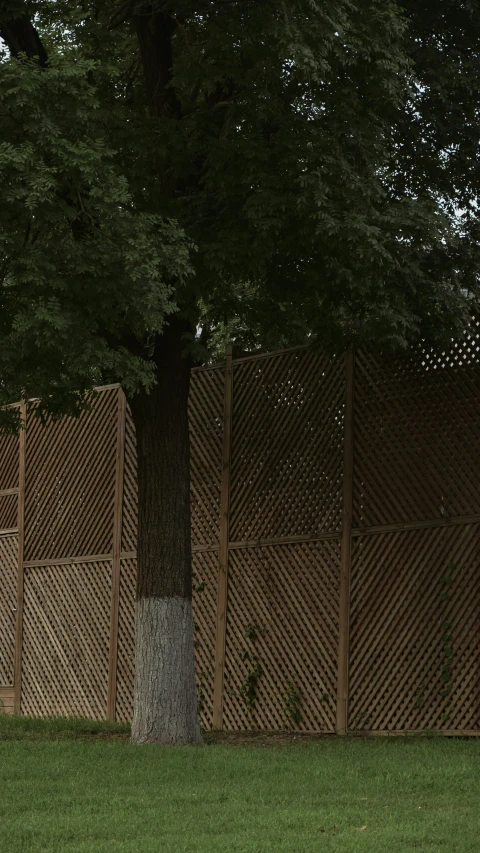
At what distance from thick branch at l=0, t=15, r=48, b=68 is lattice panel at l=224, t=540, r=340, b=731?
510 centimetres

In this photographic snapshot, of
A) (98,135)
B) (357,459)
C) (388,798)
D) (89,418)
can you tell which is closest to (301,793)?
(388,798)

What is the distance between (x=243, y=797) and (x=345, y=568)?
13.6ft

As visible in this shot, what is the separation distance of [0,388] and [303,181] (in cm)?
285

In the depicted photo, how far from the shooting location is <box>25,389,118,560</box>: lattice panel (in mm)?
13930

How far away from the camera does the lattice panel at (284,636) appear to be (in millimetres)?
11258

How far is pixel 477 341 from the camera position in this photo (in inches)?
408

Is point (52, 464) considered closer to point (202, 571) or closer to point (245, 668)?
point (202, 571)

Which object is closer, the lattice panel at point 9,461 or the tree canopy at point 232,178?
the tree canopy at point 232,178

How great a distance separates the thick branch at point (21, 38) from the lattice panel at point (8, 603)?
23.0 feet

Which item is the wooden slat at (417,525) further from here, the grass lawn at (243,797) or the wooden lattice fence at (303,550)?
the grass lawn at (243,797)

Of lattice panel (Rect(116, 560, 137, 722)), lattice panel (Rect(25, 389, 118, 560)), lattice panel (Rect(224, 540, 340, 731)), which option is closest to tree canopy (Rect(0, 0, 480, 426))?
lattice panel (Rect(224, 540, 340, 731))

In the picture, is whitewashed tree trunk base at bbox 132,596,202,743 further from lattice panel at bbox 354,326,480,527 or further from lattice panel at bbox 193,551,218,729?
lattice panel at bbox 354,326,480,527

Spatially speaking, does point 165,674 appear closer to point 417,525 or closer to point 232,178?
point 417,525

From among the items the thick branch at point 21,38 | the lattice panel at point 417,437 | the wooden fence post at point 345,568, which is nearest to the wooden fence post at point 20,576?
the wooden fence post at point 345,568
